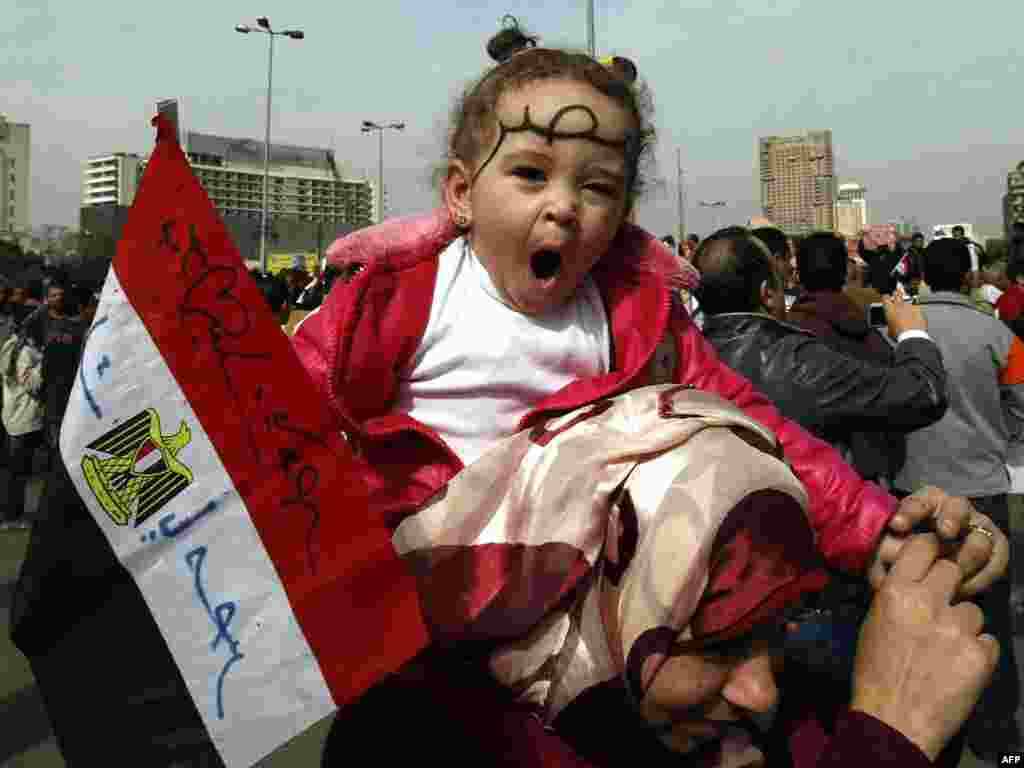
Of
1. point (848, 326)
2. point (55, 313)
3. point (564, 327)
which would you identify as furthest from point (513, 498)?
point (55, 313)

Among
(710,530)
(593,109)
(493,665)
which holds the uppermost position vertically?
(593,109)

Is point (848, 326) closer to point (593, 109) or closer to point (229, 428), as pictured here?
point (593, 109)

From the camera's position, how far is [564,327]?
4.65ft

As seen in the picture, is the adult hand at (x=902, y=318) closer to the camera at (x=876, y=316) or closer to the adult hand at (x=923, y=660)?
the camera at (x=876, y=316)

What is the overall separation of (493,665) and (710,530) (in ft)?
1.06

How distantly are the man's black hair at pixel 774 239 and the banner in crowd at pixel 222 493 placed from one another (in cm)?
338

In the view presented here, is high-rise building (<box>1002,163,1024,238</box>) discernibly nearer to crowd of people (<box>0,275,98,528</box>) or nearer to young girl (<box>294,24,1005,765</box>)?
crowd of people (<box>0,275,98,528</box>)

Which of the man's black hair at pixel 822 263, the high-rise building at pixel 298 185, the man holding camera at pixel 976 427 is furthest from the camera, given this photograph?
the high-rise building at pixel 298 185

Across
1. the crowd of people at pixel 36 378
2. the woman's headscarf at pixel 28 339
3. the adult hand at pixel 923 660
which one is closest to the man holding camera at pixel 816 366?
the adult hand at pixel 923 660

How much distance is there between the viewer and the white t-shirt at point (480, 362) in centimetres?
134

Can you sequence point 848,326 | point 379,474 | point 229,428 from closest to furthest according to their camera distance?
point 229,428 < point 379,474 < point 848,326

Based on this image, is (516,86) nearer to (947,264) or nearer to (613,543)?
(613,543)

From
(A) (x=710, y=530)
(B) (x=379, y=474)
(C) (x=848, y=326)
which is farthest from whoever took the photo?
(C) (x=848, y=326)

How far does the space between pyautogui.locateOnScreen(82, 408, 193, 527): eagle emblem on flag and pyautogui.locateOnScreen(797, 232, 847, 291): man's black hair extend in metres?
3.10
